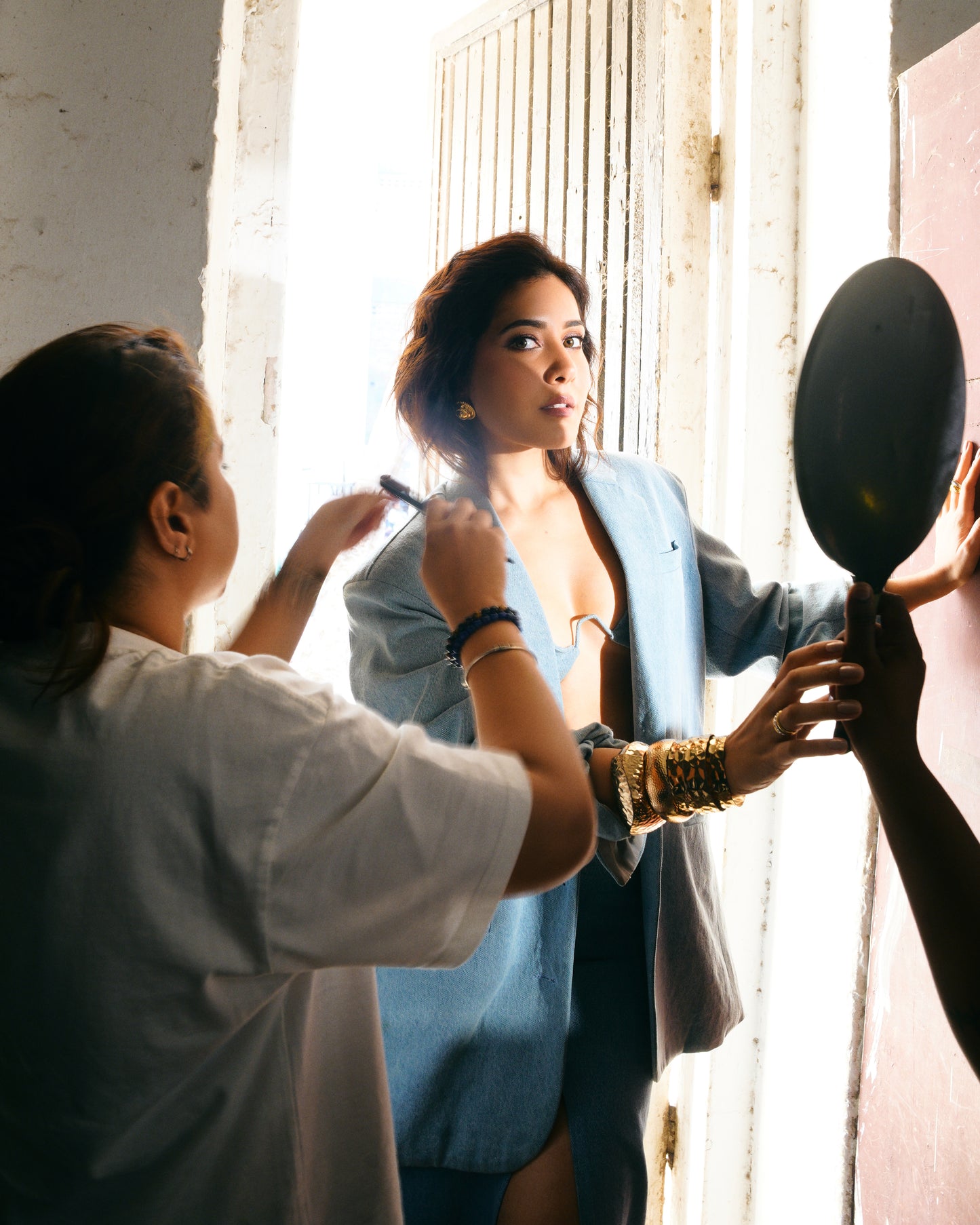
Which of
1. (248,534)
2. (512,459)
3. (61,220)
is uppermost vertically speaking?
(61,220)

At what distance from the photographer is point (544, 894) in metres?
1.15

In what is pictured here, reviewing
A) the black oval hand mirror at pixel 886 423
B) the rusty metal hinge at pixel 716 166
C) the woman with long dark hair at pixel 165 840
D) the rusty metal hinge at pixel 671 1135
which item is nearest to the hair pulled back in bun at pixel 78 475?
the woman with long dark hair at pixel 165 840

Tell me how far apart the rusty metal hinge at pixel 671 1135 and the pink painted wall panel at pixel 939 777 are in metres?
0.65

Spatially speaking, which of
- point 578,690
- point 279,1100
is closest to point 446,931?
point 279,1100

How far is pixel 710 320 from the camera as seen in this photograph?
1.73 meters

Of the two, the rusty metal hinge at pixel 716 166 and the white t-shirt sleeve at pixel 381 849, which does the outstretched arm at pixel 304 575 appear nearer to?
the white t-shirt sleeve at pixel 381 849

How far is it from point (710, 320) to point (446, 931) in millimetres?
1473

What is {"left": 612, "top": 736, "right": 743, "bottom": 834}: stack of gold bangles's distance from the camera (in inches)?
39.3

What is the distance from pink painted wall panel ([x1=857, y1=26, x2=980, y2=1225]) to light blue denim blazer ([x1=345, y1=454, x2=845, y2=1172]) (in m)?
0.20

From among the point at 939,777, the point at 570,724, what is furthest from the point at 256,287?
the point at 939,777

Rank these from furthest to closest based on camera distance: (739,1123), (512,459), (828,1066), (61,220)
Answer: (739,1123) → (828,1066) → (512,459) → (61,220)

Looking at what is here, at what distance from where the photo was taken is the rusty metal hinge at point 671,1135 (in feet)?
5.83

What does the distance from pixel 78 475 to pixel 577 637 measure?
765 mm

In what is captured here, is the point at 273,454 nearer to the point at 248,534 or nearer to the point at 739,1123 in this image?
the point at 248,534
